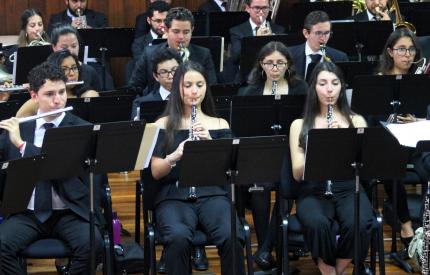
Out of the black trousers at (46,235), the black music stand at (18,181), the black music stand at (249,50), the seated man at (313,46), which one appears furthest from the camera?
the seated man at (313,46)

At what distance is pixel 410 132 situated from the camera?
5375 millimetres

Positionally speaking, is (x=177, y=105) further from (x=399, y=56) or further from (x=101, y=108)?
(x=399, y=56)

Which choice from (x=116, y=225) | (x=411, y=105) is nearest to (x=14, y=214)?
(x=116, y=225)

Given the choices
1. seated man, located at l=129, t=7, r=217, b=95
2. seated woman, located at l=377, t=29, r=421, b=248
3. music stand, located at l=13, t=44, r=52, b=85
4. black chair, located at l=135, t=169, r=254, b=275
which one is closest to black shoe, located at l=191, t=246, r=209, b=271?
black chair, located at l=135, t=169, r=254, b=275

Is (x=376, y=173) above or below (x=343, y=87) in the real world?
below

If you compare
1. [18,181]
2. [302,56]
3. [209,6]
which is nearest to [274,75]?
[302,56]

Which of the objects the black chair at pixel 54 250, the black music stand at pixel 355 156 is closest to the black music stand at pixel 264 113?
the black music stand at pixel 355 156

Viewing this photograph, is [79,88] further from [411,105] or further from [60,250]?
[411,105]

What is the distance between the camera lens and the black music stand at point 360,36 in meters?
8.05

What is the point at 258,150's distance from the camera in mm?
5109

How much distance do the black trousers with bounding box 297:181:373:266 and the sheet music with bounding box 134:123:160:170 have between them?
37.4 inches

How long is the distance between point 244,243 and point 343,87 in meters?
1.13

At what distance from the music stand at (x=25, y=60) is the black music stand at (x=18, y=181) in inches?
92.7

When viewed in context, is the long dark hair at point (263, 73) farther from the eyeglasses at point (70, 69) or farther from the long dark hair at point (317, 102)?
the eyeglasses at point (70, 69)
